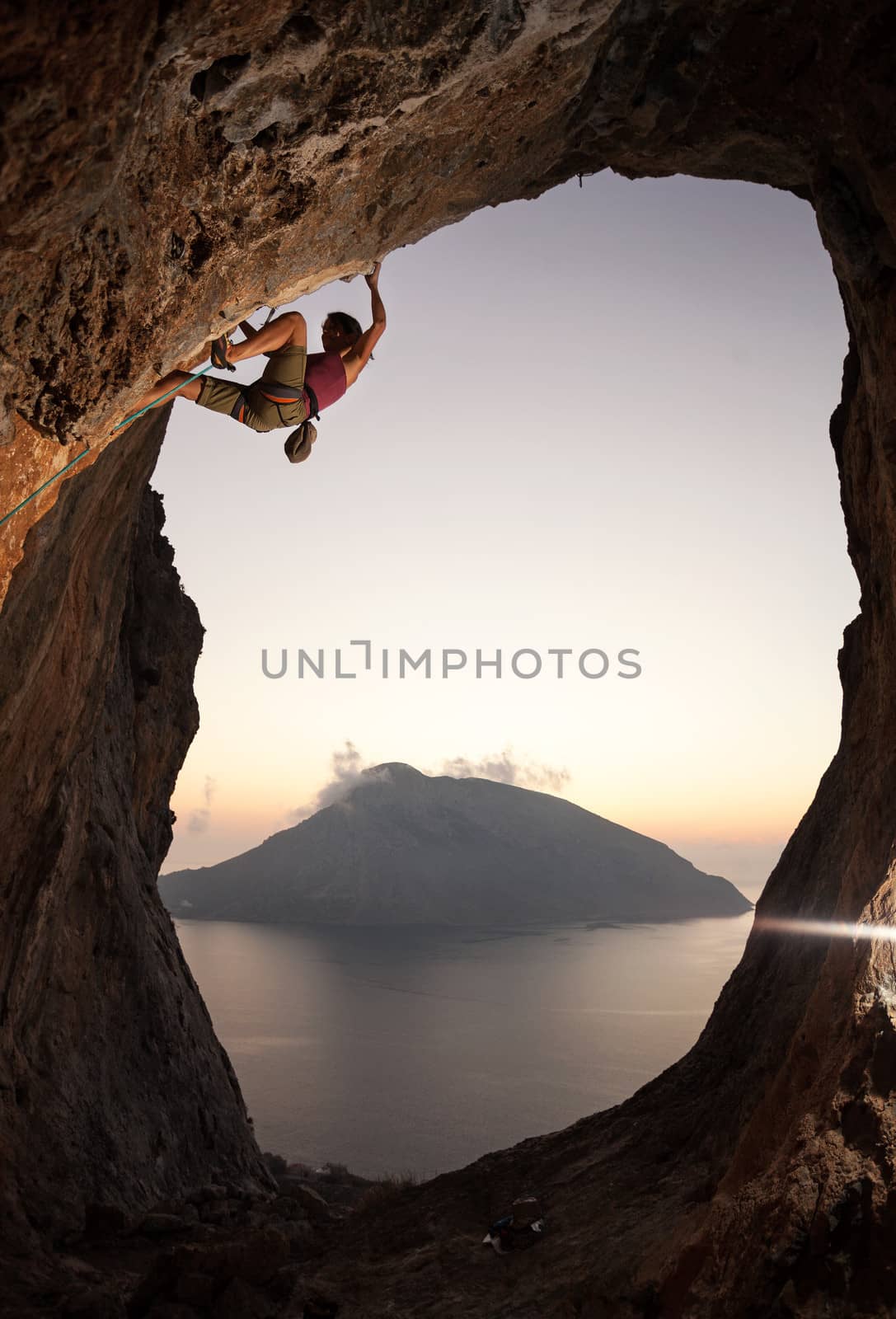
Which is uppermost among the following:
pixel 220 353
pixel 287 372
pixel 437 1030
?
pixel 287 372

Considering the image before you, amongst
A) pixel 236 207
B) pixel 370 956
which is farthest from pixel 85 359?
pixel 370 956

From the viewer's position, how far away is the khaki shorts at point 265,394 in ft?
19.9

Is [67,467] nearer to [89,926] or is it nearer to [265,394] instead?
[265,394]

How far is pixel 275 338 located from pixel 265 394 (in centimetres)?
45

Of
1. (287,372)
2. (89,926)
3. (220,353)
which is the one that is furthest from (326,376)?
(89,926)

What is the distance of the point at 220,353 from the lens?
535cm

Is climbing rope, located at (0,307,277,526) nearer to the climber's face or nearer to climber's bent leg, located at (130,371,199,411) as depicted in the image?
climber's bent leg, located at (130,371,199,411)

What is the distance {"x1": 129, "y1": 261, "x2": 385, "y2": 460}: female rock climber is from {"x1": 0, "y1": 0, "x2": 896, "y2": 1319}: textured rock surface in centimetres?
35

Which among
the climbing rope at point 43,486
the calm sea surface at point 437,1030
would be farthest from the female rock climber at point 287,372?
the calm sea surface at point 437,1030

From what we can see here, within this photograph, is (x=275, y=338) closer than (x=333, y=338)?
Yes

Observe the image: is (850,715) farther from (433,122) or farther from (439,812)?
(439,812)

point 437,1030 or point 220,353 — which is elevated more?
point 220,353

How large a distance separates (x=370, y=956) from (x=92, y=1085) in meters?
75.0

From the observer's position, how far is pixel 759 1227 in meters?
4.99
